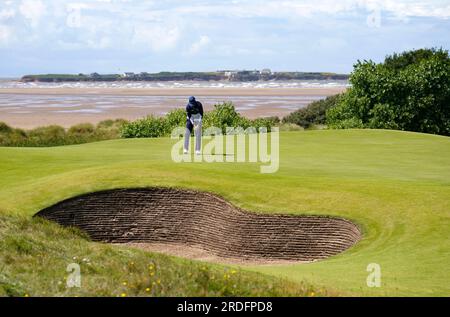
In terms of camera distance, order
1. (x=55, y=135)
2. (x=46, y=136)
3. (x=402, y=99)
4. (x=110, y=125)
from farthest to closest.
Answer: (x=110, y=125), (x=55, y=135), (x=46, y=136), (x=402, y=99)

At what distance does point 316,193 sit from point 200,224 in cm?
351

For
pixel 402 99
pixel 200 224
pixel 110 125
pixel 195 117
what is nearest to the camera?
pixel 200 224

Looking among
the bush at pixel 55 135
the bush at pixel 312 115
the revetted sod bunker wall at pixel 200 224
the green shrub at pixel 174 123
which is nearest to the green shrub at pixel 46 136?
the bush at pixel 55 135

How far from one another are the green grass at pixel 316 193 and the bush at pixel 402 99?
21.2 metres

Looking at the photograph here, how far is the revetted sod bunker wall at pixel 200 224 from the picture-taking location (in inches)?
795

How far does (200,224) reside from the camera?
867 inches

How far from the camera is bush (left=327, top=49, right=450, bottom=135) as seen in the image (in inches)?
2226

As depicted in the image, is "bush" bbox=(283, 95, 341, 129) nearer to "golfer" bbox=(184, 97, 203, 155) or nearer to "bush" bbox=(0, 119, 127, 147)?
"bush" bbox=(0, 119, 127, 147)

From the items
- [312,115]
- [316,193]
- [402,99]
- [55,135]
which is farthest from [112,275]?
[312,115]

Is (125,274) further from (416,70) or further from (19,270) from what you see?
(416,70)

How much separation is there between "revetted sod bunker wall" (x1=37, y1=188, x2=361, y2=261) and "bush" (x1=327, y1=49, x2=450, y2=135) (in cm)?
3543

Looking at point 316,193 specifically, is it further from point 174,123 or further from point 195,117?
point 174,123

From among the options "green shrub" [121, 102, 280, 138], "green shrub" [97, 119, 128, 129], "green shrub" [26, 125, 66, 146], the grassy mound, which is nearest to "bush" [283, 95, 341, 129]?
"green shrub" [97, 119, 128, 129]
